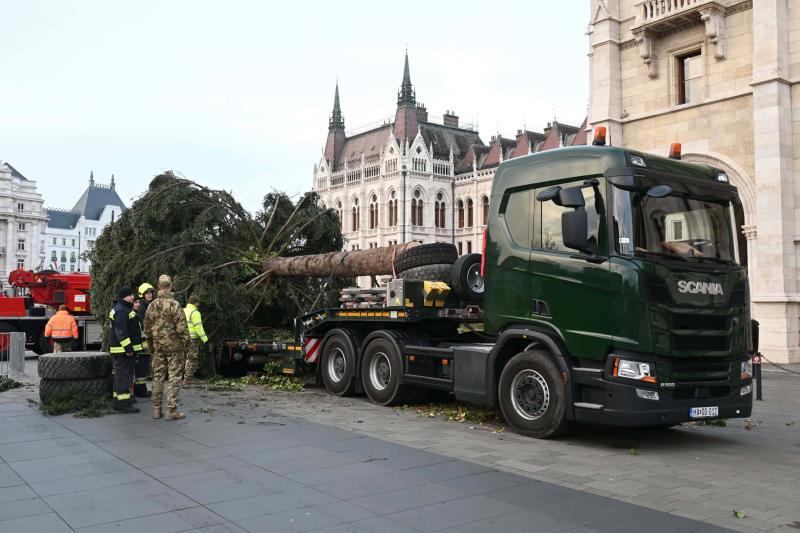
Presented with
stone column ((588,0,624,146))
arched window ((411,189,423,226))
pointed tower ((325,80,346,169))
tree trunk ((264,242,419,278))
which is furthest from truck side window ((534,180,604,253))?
pointed tower ((325,80,346,169))

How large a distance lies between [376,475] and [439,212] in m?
76.7

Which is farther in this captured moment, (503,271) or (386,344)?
(386,344)

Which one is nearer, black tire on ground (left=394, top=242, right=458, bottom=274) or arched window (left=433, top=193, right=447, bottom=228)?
black tire on ground (left=394, top=242, right=458, bottom=274)

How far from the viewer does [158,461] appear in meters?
6.72

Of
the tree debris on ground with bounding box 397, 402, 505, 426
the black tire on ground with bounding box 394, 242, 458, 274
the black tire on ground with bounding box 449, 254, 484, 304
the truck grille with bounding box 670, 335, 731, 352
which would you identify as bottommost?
the tree debris on ground with bounding box 397, 402, 505, 426

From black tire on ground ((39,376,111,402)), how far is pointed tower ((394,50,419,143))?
76598mm

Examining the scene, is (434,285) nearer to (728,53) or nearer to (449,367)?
(449,367)

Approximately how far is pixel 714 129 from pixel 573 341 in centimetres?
1518

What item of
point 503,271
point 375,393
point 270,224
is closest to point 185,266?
point 270,224

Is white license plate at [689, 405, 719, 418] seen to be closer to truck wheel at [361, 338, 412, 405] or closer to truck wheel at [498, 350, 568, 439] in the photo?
truck wheel at [498, 350, 568, 439]

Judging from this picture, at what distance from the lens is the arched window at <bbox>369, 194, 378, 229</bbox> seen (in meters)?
84.4

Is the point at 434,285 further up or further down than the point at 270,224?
further down

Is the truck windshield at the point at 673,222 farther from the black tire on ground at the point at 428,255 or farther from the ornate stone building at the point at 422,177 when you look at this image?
the ornate stone building at the point at 422,177

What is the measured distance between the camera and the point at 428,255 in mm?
11141
